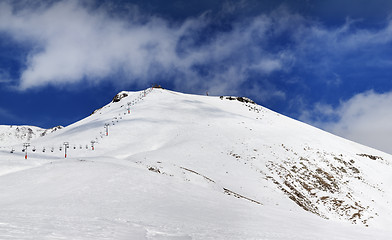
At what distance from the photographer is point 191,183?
2562cm

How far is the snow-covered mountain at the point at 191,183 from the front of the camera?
1251cm

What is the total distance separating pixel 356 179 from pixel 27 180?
43.2m

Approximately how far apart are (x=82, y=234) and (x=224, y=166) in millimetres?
30936

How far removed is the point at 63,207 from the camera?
14883 millimetres

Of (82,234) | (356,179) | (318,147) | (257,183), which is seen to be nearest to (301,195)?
(257,183)

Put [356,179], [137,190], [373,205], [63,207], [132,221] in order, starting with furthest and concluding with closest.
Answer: [356,179]
[373,205]
[137,190]
[63,207]
[132,221]

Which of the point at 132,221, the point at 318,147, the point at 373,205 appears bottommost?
the point at 373,205

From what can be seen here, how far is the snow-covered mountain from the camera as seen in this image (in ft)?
41.0

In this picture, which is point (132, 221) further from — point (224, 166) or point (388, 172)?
point (388, 172)

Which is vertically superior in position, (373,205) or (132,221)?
(132,221)

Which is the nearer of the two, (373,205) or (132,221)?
(132,221)

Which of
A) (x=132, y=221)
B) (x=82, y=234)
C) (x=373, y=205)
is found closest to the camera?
(x=82, y=234)

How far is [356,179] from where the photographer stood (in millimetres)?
45125

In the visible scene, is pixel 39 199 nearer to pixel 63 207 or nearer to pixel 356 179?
pixel 63 207
